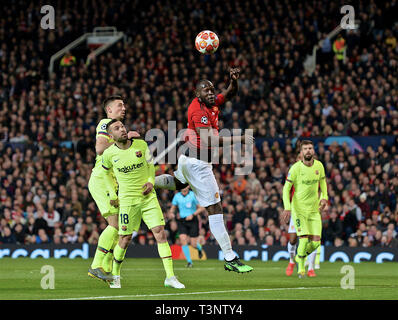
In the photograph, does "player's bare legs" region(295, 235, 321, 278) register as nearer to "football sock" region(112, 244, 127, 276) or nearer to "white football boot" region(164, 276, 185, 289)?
"white football boot" region(164, 276, 185, 289)

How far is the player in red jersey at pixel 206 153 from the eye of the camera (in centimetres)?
1248

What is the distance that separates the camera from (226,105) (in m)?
27.3

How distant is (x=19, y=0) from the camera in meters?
36.4

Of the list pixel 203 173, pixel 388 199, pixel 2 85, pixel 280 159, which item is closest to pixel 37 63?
pixel 2 85

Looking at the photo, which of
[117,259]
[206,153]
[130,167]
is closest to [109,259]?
[117,259]

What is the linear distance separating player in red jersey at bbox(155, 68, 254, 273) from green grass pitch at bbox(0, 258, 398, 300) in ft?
2.99

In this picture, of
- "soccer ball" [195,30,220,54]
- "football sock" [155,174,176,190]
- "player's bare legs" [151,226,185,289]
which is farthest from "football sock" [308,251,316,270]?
"soccer ball" [195,30,220,54]

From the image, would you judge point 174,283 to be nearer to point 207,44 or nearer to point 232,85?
point 232,85

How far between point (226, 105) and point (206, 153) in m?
14.7

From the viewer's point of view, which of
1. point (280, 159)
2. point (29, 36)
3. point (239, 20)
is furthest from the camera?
point (29, 36)

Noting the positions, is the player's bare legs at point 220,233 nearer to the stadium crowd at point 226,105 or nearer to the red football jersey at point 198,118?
the red football jersey at point 198,118

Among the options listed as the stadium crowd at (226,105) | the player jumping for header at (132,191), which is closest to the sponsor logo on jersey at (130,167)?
the player jumping for header at (132,191)
